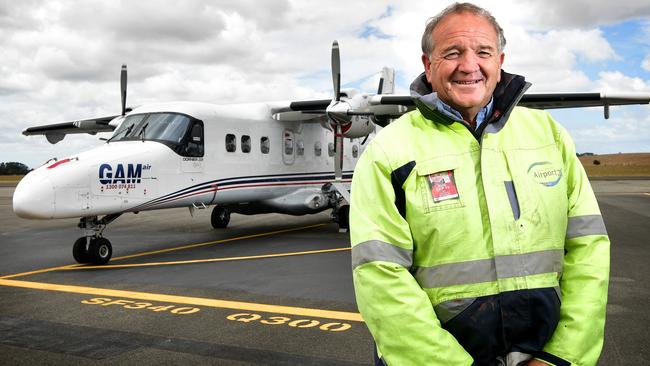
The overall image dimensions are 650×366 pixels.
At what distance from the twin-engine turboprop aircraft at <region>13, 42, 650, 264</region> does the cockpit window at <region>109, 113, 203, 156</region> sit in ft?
0.07

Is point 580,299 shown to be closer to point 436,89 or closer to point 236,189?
point 436,89

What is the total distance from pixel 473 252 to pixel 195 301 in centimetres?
530

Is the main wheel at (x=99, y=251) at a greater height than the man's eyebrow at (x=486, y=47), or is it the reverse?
the man's eyebrow at (x=486, y=47)

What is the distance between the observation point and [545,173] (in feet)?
6.49

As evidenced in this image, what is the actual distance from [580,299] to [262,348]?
10.9 ft

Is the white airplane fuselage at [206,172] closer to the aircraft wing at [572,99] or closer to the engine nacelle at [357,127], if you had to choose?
the engine nacelle at [357,127]

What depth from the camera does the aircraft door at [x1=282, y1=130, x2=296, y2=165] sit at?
574 inches

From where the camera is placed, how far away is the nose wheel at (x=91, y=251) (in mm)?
9398

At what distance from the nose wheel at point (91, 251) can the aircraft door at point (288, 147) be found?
5.95 metres

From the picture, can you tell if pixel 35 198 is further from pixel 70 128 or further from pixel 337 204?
pixel 70 128

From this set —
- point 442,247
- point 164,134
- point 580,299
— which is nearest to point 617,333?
point 580,299

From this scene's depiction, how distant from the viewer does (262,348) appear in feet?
15.5

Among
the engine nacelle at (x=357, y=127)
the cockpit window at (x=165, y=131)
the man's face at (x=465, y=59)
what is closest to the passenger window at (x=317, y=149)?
the engine nacelle at (x=357, y=127)

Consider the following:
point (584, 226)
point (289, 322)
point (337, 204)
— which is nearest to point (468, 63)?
point (584, 226)
